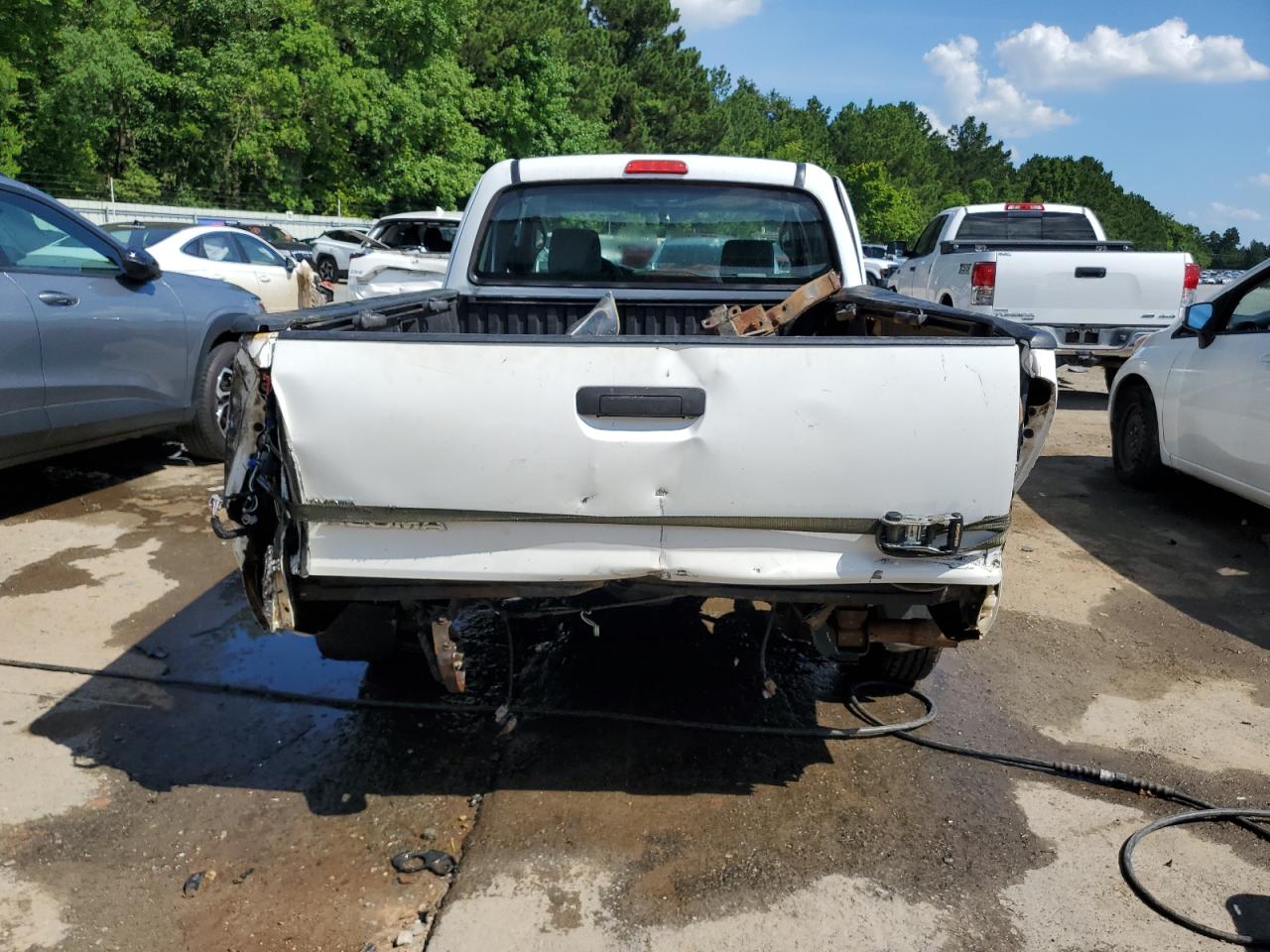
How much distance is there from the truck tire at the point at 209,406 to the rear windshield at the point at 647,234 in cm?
317

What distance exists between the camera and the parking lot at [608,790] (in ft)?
9.31

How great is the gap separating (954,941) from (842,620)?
3.17ft

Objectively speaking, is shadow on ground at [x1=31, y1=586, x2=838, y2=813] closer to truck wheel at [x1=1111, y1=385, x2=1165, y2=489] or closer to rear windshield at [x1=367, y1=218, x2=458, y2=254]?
truck wheel at [x1=1111, y1=385, x2=1165, y2=489]

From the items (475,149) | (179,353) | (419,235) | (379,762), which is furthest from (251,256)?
(475,149)

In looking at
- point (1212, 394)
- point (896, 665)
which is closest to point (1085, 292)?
point (1212, 394)

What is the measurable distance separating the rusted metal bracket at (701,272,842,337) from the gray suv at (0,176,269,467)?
312cm

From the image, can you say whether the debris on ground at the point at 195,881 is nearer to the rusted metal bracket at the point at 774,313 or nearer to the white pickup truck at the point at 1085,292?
the rusted metal bracket at the point at 774,313

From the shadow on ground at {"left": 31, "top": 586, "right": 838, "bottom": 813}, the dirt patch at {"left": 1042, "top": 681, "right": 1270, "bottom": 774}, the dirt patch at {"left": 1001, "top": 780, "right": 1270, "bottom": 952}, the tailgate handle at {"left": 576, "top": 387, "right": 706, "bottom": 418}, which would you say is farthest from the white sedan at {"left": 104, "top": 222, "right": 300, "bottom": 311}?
the dirt patch at {"left": 1001, "top": 780, "right": 1270, "bottom": 952}

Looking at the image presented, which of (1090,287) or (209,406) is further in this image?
(1090,287)

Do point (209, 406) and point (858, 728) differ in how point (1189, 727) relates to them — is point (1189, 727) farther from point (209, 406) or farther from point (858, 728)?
point (209, 406)

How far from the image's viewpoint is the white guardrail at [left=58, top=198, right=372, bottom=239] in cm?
2580

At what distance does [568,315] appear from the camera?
471 centimetres

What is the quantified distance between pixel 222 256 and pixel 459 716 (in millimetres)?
11883

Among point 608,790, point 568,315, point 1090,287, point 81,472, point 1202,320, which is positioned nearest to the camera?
point 608,790
